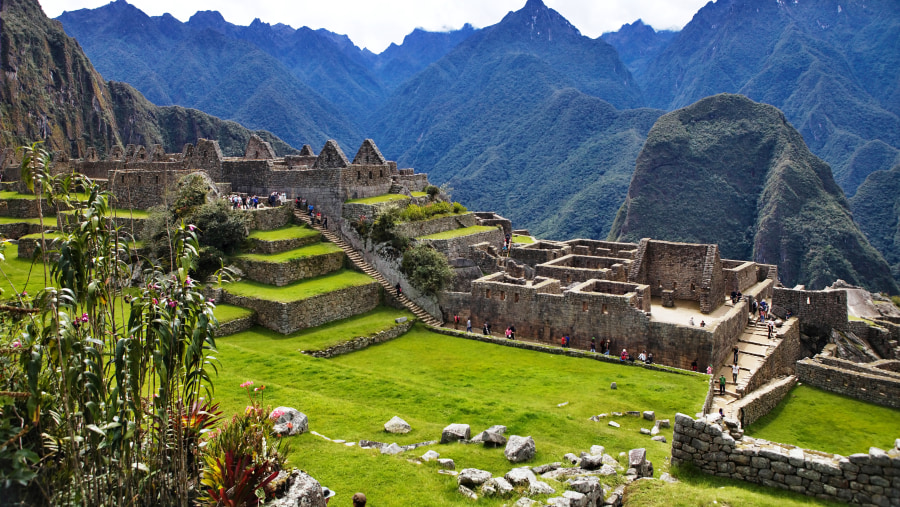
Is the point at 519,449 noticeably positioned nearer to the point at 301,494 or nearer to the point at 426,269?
the point at 301,494

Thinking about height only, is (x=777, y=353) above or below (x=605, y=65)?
below

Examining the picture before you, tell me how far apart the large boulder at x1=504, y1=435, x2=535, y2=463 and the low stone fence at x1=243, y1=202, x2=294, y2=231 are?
60.5 ft

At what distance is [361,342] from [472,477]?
12399 mm

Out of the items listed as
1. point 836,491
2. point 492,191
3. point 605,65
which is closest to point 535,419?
point 836,491

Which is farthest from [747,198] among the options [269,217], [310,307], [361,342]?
[310,307]

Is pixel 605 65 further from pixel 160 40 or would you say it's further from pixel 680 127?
pixel 160 40

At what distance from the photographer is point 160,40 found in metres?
186

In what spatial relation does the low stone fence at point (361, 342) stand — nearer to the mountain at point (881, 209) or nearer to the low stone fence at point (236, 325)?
the low stone fence at point (236, 325)

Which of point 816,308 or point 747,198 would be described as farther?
point 747,198

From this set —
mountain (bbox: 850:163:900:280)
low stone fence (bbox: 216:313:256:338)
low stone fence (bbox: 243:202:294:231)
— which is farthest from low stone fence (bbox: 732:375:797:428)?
mountain (bbox: 850:163:900:280)

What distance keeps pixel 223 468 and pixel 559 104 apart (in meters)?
144

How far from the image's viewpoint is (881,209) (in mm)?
108875

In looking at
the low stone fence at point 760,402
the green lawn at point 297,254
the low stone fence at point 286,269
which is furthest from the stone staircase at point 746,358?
the green lawn at point 297,254

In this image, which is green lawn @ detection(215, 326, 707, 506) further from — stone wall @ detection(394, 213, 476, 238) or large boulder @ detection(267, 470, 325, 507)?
stone wall @ detection(394, 213, 476, 238)
